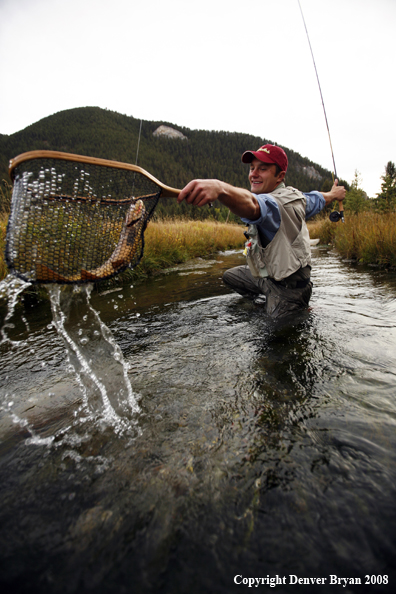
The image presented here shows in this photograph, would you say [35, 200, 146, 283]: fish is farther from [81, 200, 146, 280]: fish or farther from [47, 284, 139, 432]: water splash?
[47, 284, 139, 432]: water splash

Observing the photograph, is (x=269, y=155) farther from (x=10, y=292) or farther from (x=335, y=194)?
(x=10, y=292)

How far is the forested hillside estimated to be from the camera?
216 ft

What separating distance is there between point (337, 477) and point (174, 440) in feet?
2.41

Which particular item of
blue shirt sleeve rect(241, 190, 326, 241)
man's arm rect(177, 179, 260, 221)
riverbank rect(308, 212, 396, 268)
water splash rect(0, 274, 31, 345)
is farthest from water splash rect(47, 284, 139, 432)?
riverbank rect(308, 212, 396, 268)

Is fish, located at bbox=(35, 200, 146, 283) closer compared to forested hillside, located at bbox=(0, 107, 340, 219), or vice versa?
fish, located at bbox=(35, 200, 146, 283)

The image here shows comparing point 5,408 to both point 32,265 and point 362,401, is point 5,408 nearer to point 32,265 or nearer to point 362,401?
point 32,265

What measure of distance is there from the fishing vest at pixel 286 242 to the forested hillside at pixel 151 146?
2247 inches

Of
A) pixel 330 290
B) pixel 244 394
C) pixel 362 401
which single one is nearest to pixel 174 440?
pixel 244 394

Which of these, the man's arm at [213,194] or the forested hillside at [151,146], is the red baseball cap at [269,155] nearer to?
the man's arm at [213,194]

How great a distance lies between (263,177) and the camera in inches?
Result: 114

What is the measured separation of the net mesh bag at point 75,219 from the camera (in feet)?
6.11

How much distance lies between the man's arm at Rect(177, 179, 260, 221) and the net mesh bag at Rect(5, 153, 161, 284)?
0.55 m

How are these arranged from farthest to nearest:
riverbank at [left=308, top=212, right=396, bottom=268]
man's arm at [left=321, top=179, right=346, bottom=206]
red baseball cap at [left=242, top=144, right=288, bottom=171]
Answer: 1. riverbank at [left=308, top=212, right=396, bottom=268]
2. man's arm at [left=321, top=179, right=346, bottom=206]
3. red baseball cap at [left=242, top=144, right=288, bottom=171]

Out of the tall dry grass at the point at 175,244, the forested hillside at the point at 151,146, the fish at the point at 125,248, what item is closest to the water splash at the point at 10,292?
the fish at the point at 125,248
